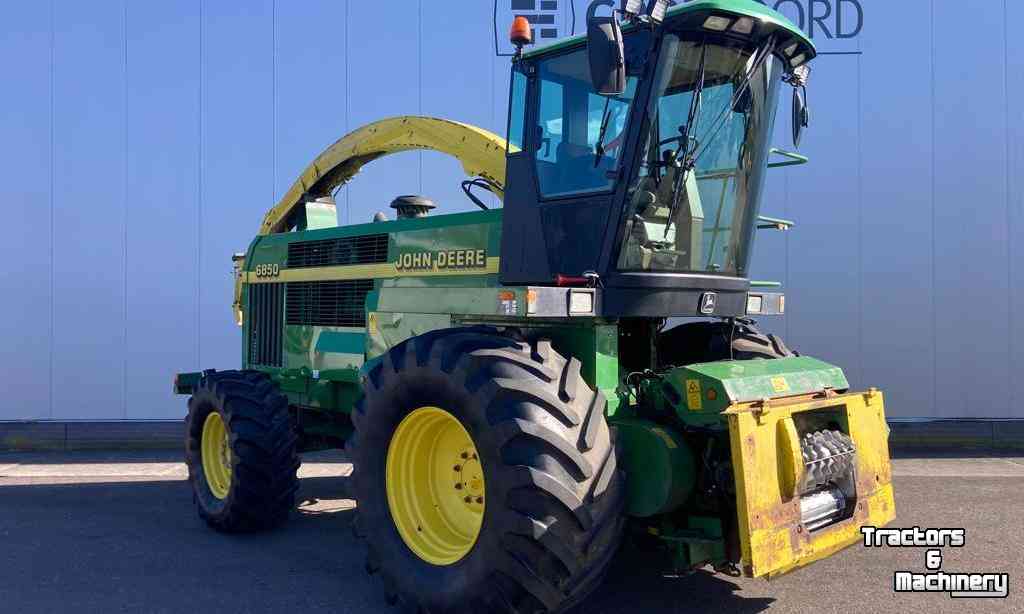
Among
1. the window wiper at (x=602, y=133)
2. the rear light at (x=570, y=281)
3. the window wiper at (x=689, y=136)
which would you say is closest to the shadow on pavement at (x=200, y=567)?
the rear light at (x=570, y=281)

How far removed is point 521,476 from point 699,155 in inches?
74.5

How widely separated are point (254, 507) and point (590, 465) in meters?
3.19

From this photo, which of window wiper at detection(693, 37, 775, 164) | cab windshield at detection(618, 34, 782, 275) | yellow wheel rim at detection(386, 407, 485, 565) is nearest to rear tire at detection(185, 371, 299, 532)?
yellow wheel rim at detection(386, 407, 485, 565)

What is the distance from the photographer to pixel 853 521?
391cm

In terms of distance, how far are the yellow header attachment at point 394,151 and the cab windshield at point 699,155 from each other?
1.46 m

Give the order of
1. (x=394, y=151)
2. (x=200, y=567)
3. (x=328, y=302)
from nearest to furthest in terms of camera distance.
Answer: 1. (x=200, y=567)
2. (x=328, y=302)
3. (x=394, y=151)

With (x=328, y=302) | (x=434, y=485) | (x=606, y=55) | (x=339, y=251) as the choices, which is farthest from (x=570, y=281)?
(x=328, y=302)

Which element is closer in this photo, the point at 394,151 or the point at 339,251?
the point at 339,251

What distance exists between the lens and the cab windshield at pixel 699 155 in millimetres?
3943

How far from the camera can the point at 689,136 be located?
396cm

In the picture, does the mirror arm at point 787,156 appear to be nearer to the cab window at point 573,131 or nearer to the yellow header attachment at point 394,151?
the cab window at point 573,131

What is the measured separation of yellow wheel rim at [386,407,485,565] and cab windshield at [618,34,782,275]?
1252 mm

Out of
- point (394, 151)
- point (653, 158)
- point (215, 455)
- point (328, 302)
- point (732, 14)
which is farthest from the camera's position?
point (394, 151)

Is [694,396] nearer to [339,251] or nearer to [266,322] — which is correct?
[339,251]
